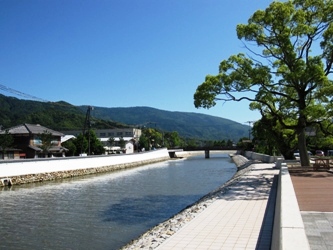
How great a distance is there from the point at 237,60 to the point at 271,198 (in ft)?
32.2

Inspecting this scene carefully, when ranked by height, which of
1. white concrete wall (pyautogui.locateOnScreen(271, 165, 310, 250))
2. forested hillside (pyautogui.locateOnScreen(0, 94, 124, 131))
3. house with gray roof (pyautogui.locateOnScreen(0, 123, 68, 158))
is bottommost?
white concrete wall (pyautogui.locateOnScreen(271, 165, 310, 250))

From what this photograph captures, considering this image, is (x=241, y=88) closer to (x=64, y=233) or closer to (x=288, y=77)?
(x=288, y=77)

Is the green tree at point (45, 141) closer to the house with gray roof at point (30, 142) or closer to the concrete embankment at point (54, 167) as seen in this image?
the house with gray roof at point (30, 142)

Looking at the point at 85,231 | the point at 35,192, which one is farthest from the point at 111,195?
the point at 85,231

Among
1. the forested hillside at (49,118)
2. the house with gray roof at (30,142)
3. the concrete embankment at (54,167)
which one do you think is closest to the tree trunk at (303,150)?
the concrete embankment at (54,167)

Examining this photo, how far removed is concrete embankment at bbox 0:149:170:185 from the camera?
25.2 metres

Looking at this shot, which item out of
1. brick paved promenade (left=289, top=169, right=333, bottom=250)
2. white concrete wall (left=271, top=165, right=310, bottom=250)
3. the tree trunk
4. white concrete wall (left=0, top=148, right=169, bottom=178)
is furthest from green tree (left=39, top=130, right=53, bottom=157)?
white concrete wall (left=271, top=165, right=310, bottom=250)

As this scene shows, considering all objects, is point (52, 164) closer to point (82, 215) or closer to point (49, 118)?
point (82, 215)

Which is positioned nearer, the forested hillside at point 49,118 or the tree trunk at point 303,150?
the tree trunk at point 303,150

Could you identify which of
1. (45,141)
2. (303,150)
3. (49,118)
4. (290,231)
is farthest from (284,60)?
(49,118)

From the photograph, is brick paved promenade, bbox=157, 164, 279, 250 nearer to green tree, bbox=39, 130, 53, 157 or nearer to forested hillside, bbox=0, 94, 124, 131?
green tree, bbox=39, 130, 53, 157

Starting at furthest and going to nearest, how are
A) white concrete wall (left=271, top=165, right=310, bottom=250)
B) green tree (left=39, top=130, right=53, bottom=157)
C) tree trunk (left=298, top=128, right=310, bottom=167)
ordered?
green tree (left=39, top=130, right=53, bottom=157) → tree trunk (left=298, top=128, right=310, bottom=167) → white concrete wall (left=271, top=165, right=310, bottom=250)

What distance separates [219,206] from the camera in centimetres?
1079

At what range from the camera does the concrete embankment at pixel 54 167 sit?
2516 cm
